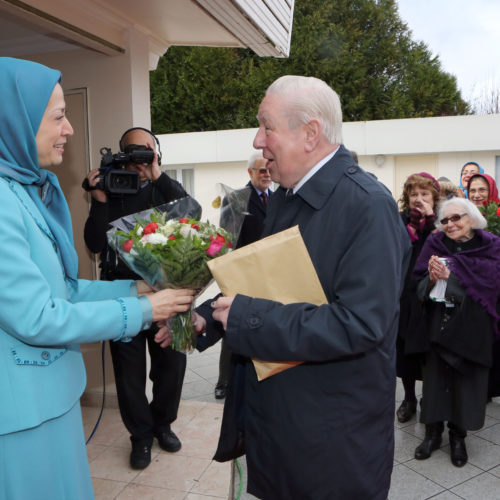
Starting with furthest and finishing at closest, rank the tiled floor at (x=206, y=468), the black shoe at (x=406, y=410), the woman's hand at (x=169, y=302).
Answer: the black shoe at (x=406, y=410) → the tiled floor at (x=206, y=468) → the woman's hand at (x=169, y=302)

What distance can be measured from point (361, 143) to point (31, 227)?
54.1 feet

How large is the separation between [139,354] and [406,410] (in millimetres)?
2487

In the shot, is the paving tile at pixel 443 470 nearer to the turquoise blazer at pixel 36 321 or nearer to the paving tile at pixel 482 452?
the paving tile at pixel 482 452

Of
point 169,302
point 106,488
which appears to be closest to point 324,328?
point 169,302

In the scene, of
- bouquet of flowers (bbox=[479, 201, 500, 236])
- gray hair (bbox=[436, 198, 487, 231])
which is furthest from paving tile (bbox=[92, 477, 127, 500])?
bouquet of flowers (bbox=[479, 201, 500, 236])

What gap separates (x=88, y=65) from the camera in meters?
4.14

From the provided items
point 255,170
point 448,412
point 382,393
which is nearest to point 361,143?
point 255,170

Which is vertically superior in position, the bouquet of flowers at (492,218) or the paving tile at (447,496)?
the bouquet of flowers at (492,218)

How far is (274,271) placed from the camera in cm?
155

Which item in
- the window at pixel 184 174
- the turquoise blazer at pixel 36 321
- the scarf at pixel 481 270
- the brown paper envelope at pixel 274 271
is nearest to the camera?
the turquoise blazer at pixel 36 321

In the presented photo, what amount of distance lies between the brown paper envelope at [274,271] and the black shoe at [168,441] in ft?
7.55

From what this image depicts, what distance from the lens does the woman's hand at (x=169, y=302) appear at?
1.78m

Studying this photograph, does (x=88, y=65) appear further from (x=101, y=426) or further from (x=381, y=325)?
(x=381, y=325)

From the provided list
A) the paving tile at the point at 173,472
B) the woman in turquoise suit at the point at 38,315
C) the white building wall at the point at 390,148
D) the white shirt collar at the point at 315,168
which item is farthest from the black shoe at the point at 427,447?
the white building wall at the point at 390,148
